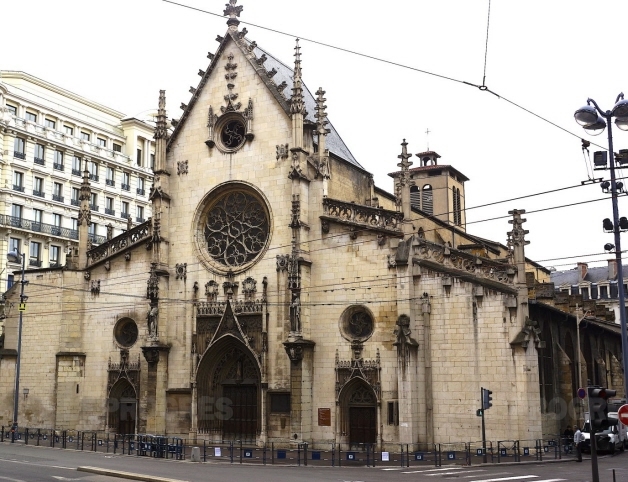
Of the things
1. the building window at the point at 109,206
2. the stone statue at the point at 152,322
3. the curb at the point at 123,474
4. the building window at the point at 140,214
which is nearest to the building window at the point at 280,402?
the stone statue at the point at 152,322

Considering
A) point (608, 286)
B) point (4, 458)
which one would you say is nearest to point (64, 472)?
point (4, 458)

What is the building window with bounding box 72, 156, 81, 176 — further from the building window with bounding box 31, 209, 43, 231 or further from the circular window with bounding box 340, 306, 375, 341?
the circular window with bounding box 340, 306, 375, 341

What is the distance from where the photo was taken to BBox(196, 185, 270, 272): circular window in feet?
122

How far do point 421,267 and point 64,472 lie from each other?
54.0ft

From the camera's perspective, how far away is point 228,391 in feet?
122

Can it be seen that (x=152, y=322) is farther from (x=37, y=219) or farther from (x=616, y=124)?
(x=616, y=124)

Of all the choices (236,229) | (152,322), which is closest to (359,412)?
(236,229)

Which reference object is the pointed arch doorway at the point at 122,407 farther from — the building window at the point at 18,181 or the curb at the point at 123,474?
the building window at the point at 18,181

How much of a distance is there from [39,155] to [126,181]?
9.36 meters

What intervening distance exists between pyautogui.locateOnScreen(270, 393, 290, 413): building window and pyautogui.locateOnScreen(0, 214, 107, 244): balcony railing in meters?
27.3

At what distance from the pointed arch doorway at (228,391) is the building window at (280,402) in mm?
1619

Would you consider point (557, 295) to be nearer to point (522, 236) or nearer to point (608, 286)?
point (522, 236)

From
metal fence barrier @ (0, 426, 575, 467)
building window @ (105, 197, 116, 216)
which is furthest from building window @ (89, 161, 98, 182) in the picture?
metal fence barrier @ (0, 426, 575, 467)

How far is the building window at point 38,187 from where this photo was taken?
55.8 metres
